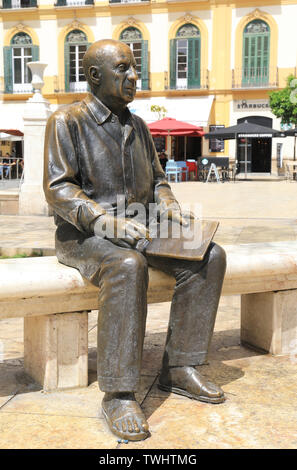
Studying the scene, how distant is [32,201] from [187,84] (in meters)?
18.7

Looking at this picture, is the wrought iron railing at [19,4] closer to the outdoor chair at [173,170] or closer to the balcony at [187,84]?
the balcony at [187,84]

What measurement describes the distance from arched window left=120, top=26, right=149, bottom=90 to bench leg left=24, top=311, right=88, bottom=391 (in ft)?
84.9

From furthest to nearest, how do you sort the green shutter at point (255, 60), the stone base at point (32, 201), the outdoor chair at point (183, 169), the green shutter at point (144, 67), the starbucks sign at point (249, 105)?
1. the green shutter at point (144, 67)
2. the starbucks sign at point (249, 105)
3. the green shutter at point (255, 60)
4. the outdoor chair at point (183, 169)
5. the stone base at point (32, 201)

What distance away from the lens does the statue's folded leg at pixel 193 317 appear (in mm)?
2844

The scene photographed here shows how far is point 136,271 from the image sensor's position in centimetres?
258

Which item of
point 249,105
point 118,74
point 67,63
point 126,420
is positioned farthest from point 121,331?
point 67,63

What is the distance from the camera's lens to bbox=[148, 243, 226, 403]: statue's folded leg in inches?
112

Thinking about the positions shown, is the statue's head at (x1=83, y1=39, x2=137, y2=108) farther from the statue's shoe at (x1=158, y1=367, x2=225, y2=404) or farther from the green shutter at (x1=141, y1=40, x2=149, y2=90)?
the green shutter at (x1=141, y1=40, x2=149, y2=90)

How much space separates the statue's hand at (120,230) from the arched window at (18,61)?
27.7m

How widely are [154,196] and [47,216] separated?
739 centimetres

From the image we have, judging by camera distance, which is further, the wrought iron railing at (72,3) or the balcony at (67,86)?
the balcony at (67,86)

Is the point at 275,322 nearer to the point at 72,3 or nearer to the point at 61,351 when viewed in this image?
the point at 61,351

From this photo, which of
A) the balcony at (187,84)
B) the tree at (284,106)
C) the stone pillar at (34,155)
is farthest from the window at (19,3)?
the stone pillar at (34,155)

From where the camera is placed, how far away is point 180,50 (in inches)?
1095
